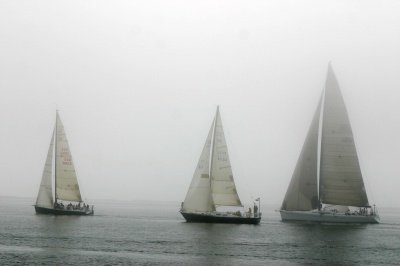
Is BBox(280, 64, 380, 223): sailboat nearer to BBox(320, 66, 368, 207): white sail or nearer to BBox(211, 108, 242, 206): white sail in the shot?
BBox(320, 66, 368, 207): white sail

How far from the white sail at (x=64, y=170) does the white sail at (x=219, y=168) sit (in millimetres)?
26151

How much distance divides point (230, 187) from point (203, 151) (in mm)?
5823

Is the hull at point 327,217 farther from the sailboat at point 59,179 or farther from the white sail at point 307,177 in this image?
the sailboat at point 59,179

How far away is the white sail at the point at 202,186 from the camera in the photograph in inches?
3150

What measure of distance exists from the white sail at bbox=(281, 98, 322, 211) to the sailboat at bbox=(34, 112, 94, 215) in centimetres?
3331

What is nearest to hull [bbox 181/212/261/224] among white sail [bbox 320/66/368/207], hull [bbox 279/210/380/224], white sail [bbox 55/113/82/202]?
hull [bbox 279/210/380/224]

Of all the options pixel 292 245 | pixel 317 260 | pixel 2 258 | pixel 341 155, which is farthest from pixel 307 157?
pixel 2 258

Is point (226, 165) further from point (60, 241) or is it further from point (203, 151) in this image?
point (60, 241)

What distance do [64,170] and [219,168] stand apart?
2764 centimetres

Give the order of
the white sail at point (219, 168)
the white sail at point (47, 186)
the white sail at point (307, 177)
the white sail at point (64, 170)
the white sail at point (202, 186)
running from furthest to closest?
the white sail at point (64, 170), the white sail at point (47, 186), the white sail at point (307, 177), the white sail at point (219, 168), the white sail at point (202, 186)

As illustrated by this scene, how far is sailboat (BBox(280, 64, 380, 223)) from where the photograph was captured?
8531 cm

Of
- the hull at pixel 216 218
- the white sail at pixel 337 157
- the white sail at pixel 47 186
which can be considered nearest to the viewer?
the hull at pixel 216 218

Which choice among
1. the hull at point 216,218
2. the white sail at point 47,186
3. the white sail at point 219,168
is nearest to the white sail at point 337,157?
the hull at point 216,218

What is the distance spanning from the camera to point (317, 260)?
54094mm
